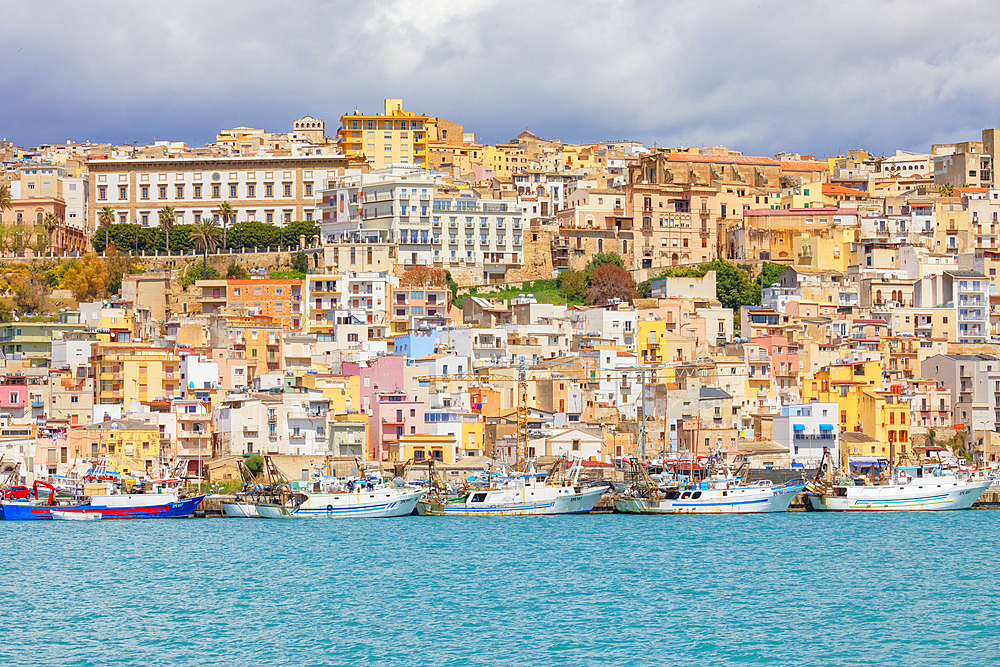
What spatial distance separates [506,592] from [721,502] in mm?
22400

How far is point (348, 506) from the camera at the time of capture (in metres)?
63.7

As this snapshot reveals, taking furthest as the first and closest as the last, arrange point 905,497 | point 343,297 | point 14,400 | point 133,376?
1. point 343,297
2. point 133,376
3. point 14,400
4. point 905,497

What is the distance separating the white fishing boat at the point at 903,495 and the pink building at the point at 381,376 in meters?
19.9

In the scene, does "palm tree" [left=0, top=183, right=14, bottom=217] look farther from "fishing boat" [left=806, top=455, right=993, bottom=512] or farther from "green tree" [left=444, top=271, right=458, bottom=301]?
"fishing boat" [left=806, top=455, right=993, bottom=512]

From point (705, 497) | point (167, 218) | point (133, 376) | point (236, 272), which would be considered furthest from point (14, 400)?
point (167, 218)

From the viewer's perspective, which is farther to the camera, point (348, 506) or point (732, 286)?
point (732, 286)

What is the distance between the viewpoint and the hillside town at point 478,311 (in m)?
70.2

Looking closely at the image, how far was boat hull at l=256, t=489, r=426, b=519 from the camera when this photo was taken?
6350 centimetres

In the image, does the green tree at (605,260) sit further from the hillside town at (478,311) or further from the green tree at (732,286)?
the green tree at (732,286)

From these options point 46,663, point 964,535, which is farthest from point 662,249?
point 46,663

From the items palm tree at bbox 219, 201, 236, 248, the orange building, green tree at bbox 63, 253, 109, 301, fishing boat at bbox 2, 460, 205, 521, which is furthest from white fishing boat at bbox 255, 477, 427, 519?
palm tree at bbox 219, 201, 236, 248

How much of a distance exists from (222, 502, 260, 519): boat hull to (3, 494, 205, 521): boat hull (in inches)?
47.7

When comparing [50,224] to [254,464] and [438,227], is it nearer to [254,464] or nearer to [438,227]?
[438,227]

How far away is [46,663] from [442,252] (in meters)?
64.0
